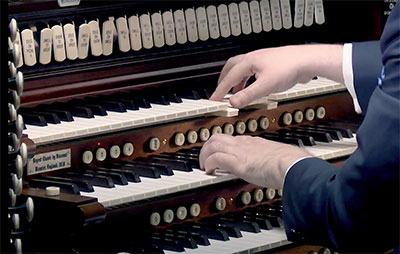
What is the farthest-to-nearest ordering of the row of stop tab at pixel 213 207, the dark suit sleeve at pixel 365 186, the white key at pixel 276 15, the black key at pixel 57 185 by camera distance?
the white key at pixel 276 15
the row of stop tab at pixel 213 207
the black key at pixel 57 185
the dark suit sleeve at pixel 365 186

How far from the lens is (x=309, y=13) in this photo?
3869 millimetres

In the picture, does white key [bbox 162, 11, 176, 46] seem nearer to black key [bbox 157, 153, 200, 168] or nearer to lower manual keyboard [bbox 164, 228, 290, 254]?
black key [bbox 157, 153, 200, 168]

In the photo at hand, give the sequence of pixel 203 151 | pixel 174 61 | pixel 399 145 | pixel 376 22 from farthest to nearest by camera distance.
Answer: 1. pixel 376 22
2. pixel 174 61
3. pixel 203 151
4. pixel 399 145

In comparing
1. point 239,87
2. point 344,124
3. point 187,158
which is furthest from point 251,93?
point 344,124

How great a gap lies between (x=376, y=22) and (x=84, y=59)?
142cm

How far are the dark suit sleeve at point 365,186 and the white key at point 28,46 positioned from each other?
104 centimetres

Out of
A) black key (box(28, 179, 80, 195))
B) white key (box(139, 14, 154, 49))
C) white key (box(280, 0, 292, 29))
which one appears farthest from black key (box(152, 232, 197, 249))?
white key (box(280, 0, 292, 29))

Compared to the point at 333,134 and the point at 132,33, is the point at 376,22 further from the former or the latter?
the point at 132,33

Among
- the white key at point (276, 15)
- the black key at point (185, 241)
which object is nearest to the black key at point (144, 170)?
the black key at point (185, 241)

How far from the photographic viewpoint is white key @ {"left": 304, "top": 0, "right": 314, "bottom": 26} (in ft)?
12.6

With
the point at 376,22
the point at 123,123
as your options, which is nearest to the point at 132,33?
the point at 123,123

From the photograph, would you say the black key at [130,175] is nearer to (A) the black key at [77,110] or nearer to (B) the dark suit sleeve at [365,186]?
(A) the black key at [77,110]

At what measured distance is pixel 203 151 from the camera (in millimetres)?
2969

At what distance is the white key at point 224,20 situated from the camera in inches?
138
